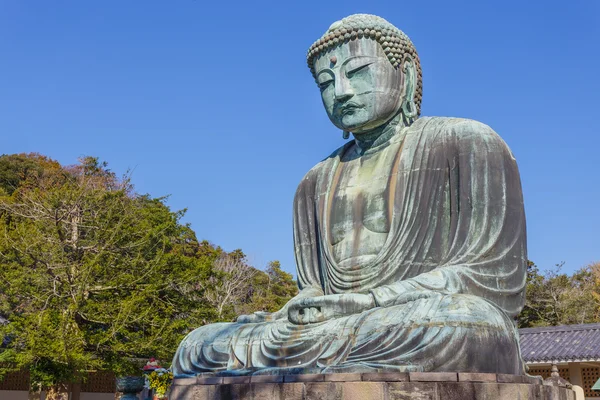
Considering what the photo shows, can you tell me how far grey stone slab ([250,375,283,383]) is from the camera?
511 cm

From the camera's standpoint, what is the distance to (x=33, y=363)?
17.6m

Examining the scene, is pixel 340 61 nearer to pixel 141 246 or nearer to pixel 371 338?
pixel 371 338

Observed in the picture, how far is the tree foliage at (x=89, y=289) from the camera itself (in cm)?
1761

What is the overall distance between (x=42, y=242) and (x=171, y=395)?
13585 mm

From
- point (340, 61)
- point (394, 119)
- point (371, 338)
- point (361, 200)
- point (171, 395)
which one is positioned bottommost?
point (171, 395)

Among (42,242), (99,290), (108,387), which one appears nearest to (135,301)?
(99,290)

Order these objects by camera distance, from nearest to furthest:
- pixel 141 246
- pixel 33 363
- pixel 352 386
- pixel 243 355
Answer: pixel 352 386 < pixel 243 355 < pixel 33 363 < pixel 141 246

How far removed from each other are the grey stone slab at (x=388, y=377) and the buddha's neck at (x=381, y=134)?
3.01 m

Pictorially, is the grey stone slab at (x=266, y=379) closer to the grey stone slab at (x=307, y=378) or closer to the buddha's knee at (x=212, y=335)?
the grey stone slab at (x=307, y=378)

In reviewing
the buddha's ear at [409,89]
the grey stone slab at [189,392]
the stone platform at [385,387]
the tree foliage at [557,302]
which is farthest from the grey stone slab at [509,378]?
the tree foliage at [557,302]

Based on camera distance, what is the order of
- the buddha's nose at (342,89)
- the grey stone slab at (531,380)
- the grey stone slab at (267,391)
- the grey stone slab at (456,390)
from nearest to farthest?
1. the grey stone slab at (456,390)
2. the grey stone slab at (267,391)
3. the grey stone slab at (531,380)
4. the buddha's nose at (342,89)

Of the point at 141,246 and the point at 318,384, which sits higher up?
the point at 141,246

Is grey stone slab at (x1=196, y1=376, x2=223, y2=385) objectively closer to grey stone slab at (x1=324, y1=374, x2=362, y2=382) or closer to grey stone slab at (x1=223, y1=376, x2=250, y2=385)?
grey stone slab at (x1=223, y1=376, x2=250, y2=385)

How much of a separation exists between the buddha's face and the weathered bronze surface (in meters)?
0.01
